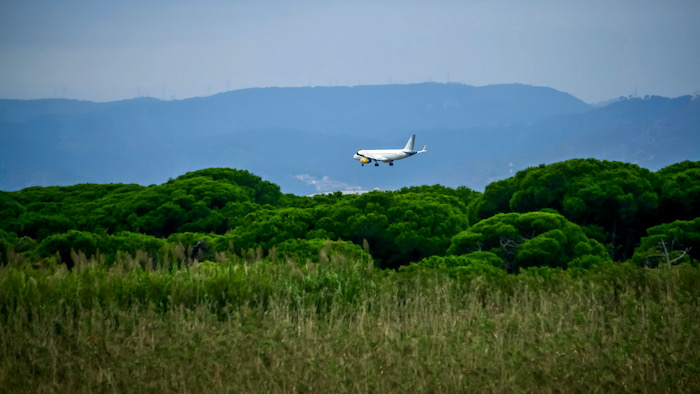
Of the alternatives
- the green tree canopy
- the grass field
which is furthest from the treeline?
the grass field

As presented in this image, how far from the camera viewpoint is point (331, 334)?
6.73 metres

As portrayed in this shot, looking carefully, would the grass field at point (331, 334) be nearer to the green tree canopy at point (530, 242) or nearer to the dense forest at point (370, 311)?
the dense forest at point (370, 311)

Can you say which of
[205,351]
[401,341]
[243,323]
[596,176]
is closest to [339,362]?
[401,341]

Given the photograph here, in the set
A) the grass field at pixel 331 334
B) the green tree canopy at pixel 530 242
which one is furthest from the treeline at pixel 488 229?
the grass field at pixel 331 334

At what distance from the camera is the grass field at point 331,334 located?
580cm

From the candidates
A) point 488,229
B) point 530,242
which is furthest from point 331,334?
point 488,229

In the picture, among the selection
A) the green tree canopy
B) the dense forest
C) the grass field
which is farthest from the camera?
the green tree canopy

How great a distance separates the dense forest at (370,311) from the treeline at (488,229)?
0.05 metres

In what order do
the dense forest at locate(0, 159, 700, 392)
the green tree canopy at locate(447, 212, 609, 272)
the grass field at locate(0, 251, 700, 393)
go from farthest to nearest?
the green tree canopy at locate(447, 212, 609, 272)
the dense forest at locate(0, 159, 700, 392)
the grass field at locate(0, 251, 700, 393)

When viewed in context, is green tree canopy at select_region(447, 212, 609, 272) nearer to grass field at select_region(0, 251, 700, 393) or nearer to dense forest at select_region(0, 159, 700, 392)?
dense forest at select_region(0, 159, 700, 392)

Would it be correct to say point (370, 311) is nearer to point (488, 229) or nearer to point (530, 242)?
point (530, 242)

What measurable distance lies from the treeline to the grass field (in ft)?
Result: 5.70

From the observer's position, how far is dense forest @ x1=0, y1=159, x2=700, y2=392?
5902 millimetres

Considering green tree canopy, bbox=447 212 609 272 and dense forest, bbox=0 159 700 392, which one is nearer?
dense forest, bbox=0 159 700 392
